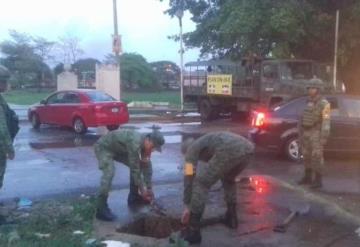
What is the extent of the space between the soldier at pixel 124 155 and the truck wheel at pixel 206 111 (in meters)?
17.1

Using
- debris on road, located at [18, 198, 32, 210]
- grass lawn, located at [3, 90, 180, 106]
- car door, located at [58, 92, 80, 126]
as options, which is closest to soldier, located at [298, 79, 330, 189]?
debris on road, located at [18, 198, 32, 210]

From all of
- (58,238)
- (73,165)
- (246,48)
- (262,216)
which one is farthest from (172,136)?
(58,238)

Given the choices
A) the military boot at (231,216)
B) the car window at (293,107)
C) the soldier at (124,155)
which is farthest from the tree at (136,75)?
the military boot at (231,216)

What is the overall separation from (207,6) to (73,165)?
63.2ft

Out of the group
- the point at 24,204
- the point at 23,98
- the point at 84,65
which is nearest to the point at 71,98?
the point at 24,204

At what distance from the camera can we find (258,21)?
23.8 m

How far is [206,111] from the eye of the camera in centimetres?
2553

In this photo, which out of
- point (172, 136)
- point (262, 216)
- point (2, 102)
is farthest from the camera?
point (172, 136)

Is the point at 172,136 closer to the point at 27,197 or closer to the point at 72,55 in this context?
the point at 27,197

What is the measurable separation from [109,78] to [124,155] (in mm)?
19194

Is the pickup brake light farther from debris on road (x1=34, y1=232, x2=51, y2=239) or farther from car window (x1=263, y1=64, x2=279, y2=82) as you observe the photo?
debris on road (x1=34, y1=232, x2=51, y2=239)

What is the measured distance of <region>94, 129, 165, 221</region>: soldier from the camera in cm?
770

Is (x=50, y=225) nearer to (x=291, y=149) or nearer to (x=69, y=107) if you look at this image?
(x=291, y=149)

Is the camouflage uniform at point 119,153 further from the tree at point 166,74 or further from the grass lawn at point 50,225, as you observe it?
the tree at point 166,74
